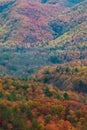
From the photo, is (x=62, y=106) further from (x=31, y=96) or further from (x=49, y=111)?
(x=31, y=96)

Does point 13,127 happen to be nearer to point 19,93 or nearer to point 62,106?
point 62,106

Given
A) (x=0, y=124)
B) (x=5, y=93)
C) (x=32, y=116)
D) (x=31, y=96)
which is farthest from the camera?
(x=31, y=96)

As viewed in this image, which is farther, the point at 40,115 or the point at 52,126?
the point at 40,115

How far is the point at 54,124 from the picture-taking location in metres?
136

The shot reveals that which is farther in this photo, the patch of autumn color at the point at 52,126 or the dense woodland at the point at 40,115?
the patch of autumn color at the point at 52,126

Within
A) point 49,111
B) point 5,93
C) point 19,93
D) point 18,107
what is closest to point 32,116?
point 18,107

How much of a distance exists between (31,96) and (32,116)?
188ft

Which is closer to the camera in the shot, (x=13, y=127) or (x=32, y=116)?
(x=13, y=127)

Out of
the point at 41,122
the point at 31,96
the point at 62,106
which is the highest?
the point at 41,122

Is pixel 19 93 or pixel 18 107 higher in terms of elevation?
pixel 18 107

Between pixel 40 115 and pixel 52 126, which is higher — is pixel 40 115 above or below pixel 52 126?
below

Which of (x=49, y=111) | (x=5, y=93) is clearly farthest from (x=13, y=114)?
(x=5, y=93)

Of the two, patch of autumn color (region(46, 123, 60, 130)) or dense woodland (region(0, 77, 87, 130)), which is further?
patch of autumn color (region(46, 123, 60, 130))

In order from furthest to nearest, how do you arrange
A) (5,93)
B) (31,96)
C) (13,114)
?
(31,96)
(5,93)
(13,114)
